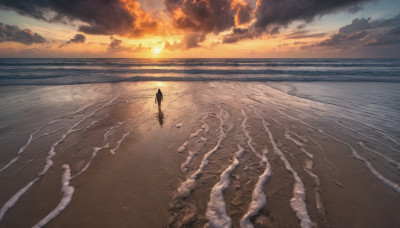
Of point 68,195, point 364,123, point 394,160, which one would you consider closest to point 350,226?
point 394,160

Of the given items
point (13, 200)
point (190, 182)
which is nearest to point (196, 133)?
point (190, 182)

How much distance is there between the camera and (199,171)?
181 inches

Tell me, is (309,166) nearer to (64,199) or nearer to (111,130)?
(64,199)

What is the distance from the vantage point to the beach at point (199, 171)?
3363mm

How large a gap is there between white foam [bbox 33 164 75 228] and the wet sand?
27mm

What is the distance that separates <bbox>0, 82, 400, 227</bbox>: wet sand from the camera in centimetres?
336

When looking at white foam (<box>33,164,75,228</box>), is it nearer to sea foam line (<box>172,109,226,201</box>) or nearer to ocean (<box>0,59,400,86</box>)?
sea foam line (<box>172,109,226,201</box>)

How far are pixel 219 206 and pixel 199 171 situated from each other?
121 cm

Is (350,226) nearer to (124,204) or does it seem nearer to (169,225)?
(169,225)

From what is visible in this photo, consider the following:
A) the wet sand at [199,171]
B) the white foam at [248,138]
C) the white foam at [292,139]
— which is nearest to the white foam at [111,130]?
the wet sand at [199,171]

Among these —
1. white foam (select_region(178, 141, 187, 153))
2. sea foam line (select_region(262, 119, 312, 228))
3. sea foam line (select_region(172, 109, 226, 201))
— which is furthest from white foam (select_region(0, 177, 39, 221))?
sea foam line (select_region(262, 119, 312, 228))

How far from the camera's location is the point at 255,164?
4.94m

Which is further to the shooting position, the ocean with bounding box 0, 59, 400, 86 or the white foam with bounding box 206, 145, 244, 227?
the ocean with bounding box 0, 59, 400, 86

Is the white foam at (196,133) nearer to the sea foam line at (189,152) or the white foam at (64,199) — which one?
the sea foam line at (189,152)
